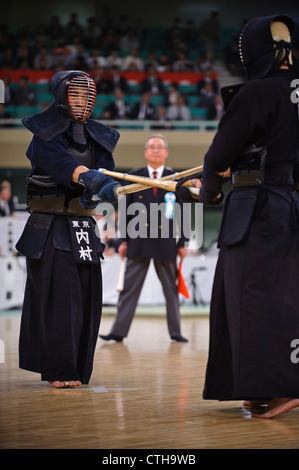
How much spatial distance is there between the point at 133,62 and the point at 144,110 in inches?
89.5

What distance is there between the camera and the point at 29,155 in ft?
14.3

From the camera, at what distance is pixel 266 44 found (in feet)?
11.1

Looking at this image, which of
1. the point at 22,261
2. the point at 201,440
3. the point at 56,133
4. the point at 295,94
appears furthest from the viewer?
the point at 22,261

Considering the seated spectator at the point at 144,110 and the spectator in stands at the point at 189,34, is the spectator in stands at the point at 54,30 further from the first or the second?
the seated spectator at the point at 144,110

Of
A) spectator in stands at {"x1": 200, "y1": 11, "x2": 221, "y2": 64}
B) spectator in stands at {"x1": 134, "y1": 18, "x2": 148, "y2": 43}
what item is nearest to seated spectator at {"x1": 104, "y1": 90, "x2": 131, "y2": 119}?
spectator in stands at {"x1": 134, "y1": 18, "x2": 148, "y2": 43}

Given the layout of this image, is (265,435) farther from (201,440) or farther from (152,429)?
(152,429)

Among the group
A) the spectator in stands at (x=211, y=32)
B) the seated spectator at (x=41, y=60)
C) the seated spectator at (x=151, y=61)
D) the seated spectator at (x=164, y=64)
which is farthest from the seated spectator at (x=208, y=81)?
the seated spectator at (x=41, y=60)

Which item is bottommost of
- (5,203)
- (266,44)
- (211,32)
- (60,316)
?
(60,316)

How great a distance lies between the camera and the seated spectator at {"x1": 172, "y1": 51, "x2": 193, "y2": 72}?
17.9m

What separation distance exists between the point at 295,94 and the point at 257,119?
0.26 m

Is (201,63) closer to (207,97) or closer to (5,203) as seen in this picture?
(207,97)

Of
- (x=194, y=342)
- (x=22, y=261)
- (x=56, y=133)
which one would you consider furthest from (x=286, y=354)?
(x=22, y=261)

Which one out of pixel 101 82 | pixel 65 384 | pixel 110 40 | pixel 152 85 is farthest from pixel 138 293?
pixel 110 40

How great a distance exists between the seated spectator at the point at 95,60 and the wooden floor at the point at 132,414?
12.2 m
